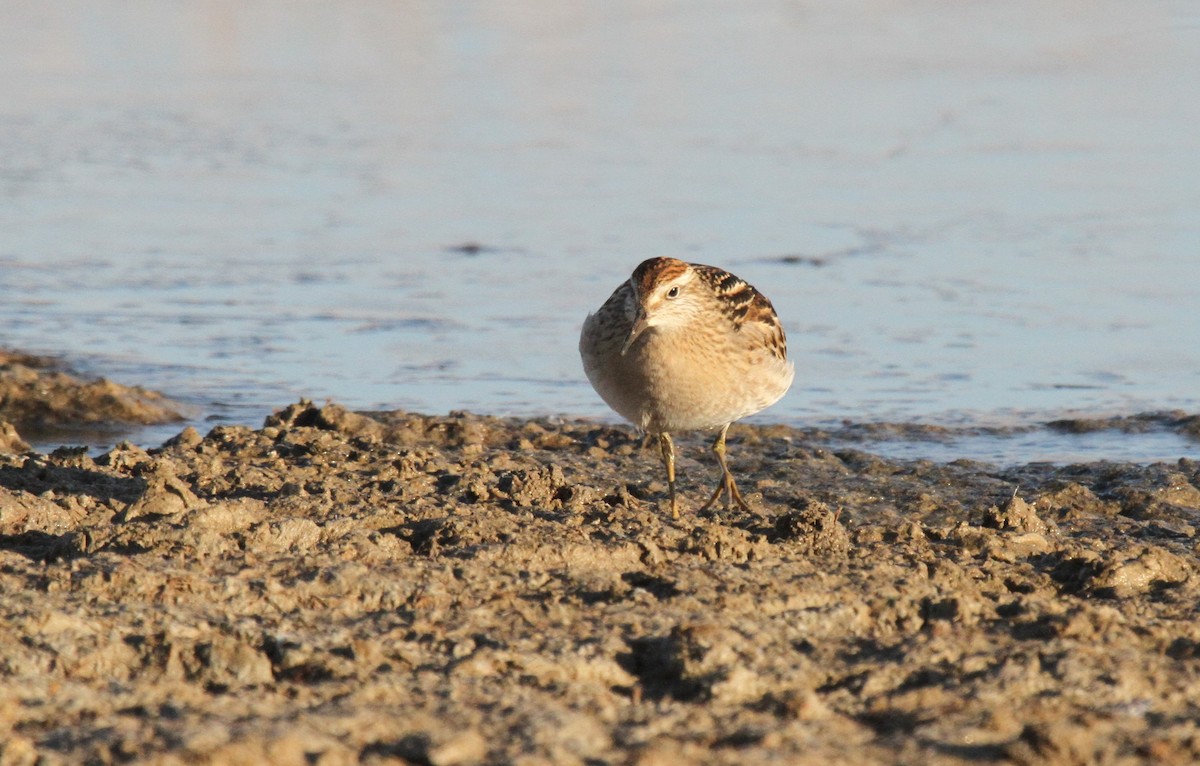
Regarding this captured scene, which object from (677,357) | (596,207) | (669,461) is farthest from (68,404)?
(596,207)

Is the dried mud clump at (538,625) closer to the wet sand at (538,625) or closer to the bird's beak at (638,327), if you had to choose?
the wet sand at (538,625)

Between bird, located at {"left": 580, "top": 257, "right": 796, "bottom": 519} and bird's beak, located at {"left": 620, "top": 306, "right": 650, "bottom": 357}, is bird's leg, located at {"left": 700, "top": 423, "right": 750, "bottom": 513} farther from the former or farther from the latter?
bird's beak, located at {"left": 620, "top": 306, "right": 650, "bottom": 357}

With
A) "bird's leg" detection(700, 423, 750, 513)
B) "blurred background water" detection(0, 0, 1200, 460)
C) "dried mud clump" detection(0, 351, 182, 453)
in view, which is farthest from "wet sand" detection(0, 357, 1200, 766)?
"blurred background water" detection(0, 0, 1200, 460)

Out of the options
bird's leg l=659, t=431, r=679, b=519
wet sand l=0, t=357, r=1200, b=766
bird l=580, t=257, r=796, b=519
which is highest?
bird l=580, t=257, r=796, b=519

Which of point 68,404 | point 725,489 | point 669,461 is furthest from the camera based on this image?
point 68,404

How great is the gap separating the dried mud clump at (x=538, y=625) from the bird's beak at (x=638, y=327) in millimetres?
615

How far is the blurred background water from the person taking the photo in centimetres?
1120

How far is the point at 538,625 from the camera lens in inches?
189

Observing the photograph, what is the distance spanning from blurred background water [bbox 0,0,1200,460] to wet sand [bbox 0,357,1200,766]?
3.64m

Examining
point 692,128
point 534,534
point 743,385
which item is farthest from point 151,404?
point 692,128

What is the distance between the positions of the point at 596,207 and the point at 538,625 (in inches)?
425

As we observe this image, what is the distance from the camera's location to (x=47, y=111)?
19.5m

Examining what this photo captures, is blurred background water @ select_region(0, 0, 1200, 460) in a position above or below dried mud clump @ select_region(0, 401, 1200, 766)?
above

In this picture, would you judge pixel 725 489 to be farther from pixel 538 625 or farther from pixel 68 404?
pixel 68 404
